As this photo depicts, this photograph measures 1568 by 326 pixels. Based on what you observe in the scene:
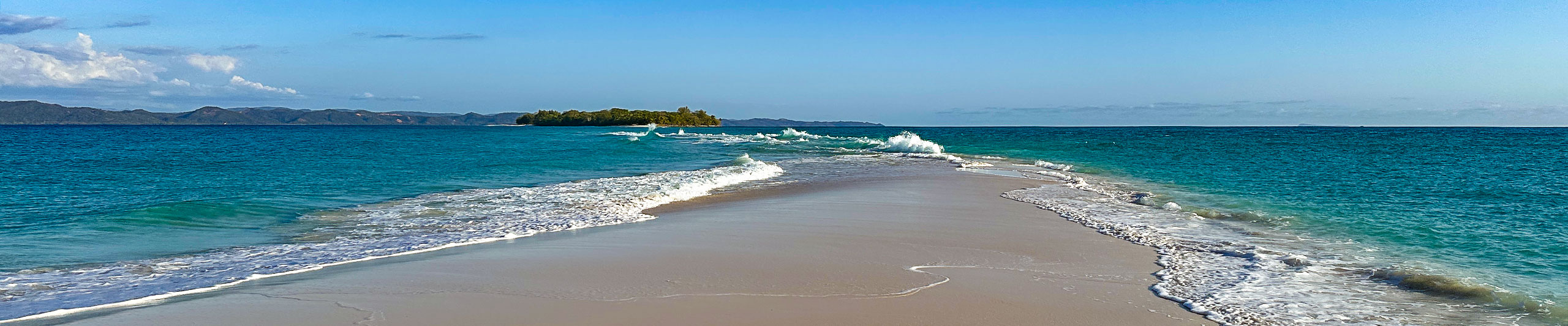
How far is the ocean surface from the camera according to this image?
5.61 metres

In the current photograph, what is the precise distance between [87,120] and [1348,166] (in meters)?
154

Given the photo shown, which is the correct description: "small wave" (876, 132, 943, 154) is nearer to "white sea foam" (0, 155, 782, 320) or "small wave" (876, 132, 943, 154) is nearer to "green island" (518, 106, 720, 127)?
"white sea foam" (0, 155, 782, 320)

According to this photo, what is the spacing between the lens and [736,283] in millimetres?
5668

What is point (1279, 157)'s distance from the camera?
26891mm

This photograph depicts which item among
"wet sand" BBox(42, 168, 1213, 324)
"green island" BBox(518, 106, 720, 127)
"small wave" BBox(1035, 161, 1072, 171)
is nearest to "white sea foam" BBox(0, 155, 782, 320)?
"wet sand" BBox(42, 168, 1213, 324)

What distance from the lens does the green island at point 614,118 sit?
119m

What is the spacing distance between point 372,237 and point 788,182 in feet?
30.4

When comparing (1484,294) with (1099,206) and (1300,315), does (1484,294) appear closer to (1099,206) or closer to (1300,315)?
(1300,315)

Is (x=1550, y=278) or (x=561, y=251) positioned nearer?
(x=1550, y=278)

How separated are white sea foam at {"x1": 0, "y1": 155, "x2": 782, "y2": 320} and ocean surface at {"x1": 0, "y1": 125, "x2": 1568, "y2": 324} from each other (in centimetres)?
4

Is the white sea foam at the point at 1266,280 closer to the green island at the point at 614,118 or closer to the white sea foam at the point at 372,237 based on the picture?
the white sea foam at the point at 372,237

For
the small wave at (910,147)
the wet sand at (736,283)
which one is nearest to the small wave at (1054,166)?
the small wave at (910,147)

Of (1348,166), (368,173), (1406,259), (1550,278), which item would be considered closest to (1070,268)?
(1406,259)

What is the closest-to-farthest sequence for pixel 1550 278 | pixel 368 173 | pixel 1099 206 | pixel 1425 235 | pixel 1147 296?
1. pixel 1147 296
2. pixel 1550 278
3. pixel 1425 235
4. pixel 1099 206
5. pixel 368 173
